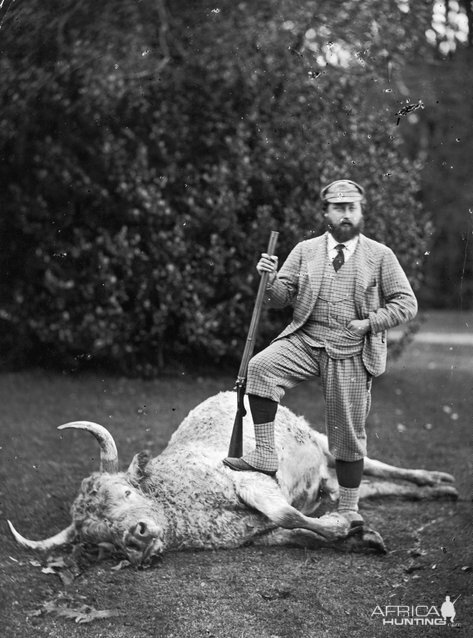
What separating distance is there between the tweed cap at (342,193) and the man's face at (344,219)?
0.02 m

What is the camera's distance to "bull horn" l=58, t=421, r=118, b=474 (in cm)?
403

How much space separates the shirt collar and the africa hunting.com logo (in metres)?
1.62

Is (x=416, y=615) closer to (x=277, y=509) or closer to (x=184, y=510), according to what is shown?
(x=277, y=509)

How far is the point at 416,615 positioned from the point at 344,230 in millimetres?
1749

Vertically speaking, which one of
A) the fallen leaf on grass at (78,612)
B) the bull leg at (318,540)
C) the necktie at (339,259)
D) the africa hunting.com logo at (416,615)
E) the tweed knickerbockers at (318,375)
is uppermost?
the necktie at (339,259)

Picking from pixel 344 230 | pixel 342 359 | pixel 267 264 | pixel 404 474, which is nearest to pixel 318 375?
pixel 342 359

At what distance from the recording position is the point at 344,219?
13.1 feet

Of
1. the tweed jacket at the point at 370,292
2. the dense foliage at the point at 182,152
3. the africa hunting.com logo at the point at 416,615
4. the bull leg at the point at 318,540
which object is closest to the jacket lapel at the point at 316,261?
the tweed jacket at the point at 370,292

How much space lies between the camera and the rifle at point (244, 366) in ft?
13.0

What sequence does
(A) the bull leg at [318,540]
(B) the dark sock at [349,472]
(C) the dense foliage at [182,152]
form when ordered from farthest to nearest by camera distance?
1. (C) the dense foliage at [182,152]
2. (B) the dark sock at [349,472]
3. (A) the bull leg at [318,540]

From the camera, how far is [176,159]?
20.2ft

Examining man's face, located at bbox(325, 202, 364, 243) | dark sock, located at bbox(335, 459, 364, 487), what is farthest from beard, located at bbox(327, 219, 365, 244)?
dark sock, located at bbox(335, 459, 364, 487)

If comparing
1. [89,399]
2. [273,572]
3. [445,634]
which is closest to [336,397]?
[273,572]

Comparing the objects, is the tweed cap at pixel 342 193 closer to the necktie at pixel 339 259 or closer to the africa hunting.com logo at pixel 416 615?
the necktie at pixel 339 259
